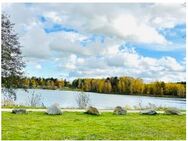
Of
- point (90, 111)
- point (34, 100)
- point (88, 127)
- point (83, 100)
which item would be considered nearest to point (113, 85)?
point (83, 100)

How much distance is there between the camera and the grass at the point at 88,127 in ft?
29.3

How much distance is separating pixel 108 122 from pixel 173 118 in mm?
2449

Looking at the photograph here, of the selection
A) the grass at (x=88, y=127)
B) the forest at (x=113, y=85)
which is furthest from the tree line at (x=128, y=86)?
the grass at (x=88, y=127)

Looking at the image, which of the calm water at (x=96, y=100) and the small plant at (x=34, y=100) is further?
the calm water at (x=96, y=100)

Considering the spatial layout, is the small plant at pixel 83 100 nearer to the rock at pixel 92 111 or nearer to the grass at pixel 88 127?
the rock at pixel 92 111

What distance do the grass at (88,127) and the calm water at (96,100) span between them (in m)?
3.58

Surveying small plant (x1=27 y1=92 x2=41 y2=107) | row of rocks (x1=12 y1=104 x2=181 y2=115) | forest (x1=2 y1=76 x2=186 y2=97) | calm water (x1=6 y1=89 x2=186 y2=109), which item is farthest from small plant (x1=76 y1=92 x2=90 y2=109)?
row of rocks (x1=12 y1=104 x2=181 y2=115)

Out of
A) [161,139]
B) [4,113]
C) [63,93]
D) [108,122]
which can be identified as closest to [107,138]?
[161,139]

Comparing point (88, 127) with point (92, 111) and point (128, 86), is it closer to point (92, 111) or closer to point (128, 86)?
point (92, 111)

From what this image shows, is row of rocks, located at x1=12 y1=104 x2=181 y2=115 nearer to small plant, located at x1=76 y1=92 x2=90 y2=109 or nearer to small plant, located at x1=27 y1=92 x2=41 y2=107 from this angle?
small plant, located at x1=76 y1=92 x2=90 y2=109

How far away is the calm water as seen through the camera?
1614cm

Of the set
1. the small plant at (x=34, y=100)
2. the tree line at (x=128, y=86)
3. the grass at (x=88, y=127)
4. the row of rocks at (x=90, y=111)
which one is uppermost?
the tree line at (x=128, y=86)

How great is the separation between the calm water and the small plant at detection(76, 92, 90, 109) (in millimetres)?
199

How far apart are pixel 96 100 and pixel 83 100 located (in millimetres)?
2244
